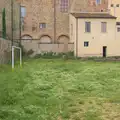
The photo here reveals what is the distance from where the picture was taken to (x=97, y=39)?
4591 centimetres

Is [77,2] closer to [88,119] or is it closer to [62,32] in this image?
[62,32]

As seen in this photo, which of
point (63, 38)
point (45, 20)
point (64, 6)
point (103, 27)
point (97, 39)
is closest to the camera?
point (97, 39)

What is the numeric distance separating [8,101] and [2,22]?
1936 cm

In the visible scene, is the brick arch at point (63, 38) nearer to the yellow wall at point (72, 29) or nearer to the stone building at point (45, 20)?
the stone building at point (45, 20)

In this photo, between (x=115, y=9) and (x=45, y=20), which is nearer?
(x=45, y=20)

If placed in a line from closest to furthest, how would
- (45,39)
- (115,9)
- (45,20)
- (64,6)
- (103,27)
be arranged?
(103,27) < (45,39) < (45,20) < (115,9) < (64,6)

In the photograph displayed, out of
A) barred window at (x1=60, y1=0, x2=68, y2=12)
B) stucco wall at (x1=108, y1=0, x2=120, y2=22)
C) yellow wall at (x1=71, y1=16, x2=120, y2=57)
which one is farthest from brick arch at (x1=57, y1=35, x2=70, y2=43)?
stucco wall at (x1=108, y1=0, x2=120, y2=22)

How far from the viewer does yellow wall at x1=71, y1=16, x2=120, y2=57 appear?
45.1 metres

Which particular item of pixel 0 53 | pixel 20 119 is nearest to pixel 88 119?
pixel 20 119

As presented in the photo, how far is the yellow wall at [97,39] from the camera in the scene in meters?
45.1

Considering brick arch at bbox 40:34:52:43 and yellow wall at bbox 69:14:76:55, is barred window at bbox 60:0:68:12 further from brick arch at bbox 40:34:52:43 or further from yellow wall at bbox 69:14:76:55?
brick arch at bbox 40:34:52:43

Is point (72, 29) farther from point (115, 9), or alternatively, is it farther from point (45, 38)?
point (115, 9)

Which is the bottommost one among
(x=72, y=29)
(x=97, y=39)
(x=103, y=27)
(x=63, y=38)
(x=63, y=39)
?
(x=97, y=39)

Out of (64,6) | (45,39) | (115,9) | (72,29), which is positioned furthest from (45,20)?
(115,9)
